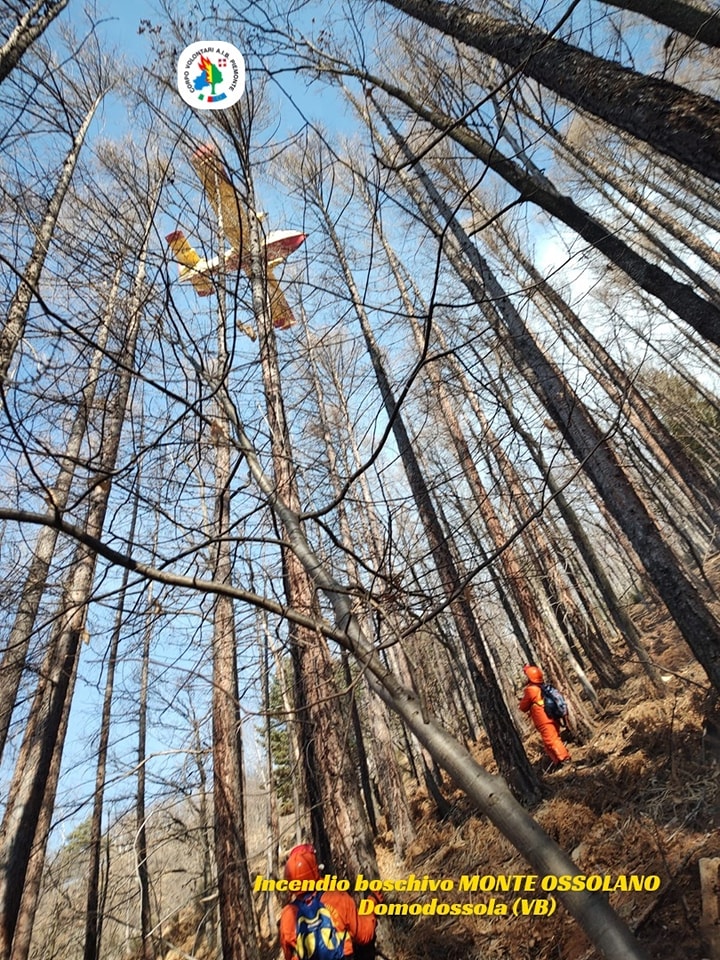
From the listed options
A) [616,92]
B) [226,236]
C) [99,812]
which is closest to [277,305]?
[226,236]

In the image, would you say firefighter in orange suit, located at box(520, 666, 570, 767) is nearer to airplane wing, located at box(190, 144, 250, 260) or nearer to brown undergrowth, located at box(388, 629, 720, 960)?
brown undergrowth, located at box(388, 629, 720, 960)

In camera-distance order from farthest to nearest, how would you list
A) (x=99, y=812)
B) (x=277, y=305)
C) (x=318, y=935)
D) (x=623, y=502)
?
(x=99, y=812)
(x=623, y=502)
(x=318, y=935)
(x=277, y=305)

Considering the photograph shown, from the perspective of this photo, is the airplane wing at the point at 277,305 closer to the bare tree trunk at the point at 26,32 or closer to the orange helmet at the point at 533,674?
the bare tree trunk at the point at 26,32

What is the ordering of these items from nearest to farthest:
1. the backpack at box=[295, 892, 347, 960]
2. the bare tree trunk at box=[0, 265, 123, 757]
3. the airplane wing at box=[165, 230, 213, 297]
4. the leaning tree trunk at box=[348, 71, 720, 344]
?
1. the airplane wing at box=[165, 230, 213, 297]
2. the bare tree trunk at box=[0, 265, 123, 757]
3. the backpack at box=[295, 892, 347, 960]
4. the leaning tree trunk at box=[348, 71, 720, 344]

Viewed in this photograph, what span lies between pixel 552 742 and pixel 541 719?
1.01 ft

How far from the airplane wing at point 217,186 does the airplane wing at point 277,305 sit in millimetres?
239

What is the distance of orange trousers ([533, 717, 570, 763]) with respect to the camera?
5.88m

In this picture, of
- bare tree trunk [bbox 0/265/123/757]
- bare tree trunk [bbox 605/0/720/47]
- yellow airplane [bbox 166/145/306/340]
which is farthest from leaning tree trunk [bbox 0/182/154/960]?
bare tree trunk [bbox 605/0/720/47]

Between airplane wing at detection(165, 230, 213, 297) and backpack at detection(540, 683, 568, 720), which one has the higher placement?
airplane wing at detection(165, 230, 213, 297)

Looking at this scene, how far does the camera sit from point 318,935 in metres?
2.67

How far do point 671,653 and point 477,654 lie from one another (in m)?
5.22

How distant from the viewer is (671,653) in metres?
8.60

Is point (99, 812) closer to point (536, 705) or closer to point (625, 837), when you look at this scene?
point (536, 705)

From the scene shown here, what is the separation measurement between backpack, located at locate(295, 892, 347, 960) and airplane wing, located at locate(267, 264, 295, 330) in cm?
348
